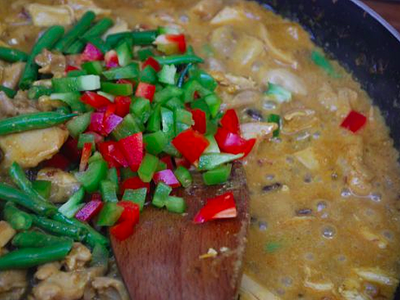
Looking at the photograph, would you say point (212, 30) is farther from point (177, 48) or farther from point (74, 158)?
point (74, 158)

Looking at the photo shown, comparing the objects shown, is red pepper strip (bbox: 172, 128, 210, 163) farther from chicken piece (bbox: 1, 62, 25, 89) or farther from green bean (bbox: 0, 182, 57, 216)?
chicken piece (bbox: 1, 62, 25, 89)

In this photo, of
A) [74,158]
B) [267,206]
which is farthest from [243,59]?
[74,158]

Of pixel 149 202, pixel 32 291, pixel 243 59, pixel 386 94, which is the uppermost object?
pixel 386 94

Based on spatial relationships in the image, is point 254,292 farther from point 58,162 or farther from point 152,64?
point 152,64

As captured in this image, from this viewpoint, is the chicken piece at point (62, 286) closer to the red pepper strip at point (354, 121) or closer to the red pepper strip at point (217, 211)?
the red pepper strip at point (217, 211)

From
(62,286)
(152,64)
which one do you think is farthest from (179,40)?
(62,286)

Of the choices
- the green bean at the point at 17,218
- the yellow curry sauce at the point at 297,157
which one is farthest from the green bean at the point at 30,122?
the yellow curry sauce at the point at 297,157
